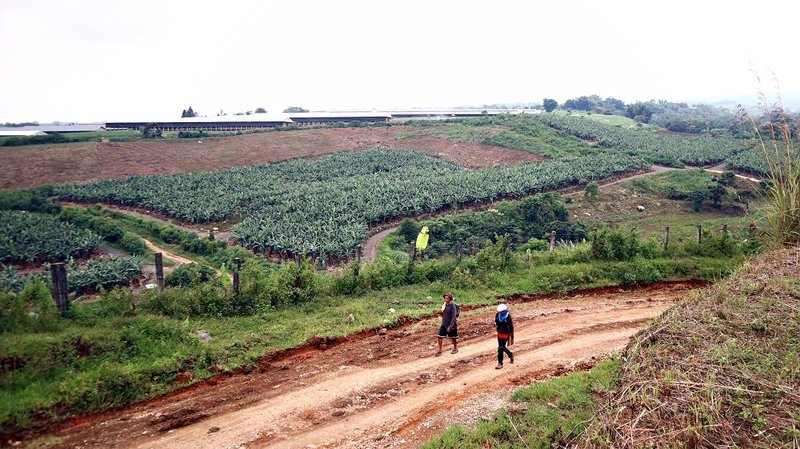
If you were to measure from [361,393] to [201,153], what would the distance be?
56381 millimetres

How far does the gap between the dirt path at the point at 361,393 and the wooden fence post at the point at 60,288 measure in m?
3.11

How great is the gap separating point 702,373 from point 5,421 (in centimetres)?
954

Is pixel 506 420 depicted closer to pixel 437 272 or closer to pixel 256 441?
pixel 256 441

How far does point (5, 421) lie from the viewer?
23.3 ft

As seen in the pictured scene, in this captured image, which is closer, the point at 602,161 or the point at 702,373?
the point at 702,373

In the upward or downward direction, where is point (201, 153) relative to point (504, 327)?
upward

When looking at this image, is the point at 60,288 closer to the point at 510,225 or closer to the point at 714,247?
the point at 714,247

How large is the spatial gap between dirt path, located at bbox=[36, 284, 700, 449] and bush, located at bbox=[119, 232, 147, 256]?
22.1 metres

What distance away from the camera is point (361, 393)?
8.59 m

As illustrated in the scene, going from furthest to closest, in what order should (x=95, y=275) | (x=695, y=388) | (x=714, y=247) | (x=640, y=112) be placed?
(x=640, y=112), (x=95, y=275), (x=714, y=247), (x=695, y=388)

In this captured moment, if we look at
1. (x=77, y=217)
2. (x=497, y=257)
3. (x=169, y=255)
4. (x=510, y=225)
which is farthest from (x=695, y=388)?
(x=77, y=217)

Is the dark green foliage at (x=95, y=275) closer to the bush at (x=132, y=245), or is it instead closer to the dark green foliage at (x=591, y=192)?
the bush at (x=132, y=245)

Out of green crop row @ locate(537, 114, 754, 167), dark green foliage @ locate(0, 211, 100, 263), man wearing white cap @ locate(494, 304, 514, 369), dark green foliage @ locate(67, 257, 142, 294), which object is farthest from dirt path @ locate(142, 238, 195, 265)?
green crop row @ locate(537, 114, 754, 167)

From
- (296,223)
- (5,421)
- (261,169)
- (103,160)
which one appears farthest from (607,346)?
(103,160)
